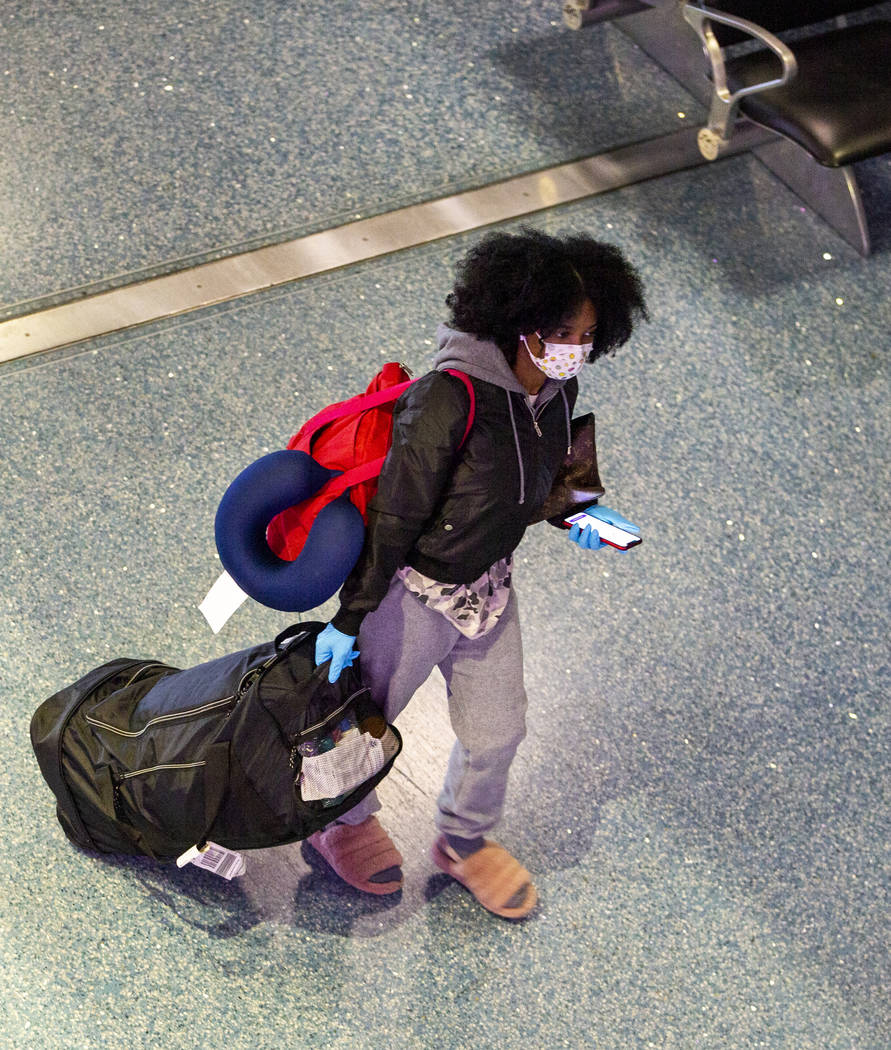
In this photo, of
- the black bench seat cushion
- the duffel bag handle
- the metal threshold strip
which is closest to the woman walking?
the duffel bag handle

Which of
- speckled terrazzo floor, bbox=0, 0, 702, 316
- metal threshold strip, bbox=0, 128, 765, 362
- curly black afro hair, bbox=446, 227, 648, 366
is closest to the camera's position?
curly black afro hair, bbox=446, 227, 648, 366

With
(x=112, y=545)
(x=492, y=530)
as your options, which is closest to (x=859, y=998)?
(x=492, y=530)

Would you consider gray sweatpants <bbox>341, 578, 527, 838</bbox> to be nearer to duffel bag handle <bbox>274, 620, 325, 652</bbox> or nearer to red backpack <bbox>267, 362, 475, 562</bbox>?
duffel bag handle <bbox>274, 620, 325, 652</bbox>

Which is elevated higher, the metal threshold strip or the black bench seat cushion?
the black bench seat cushion

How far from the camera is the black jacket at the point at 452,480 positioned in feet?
6.46

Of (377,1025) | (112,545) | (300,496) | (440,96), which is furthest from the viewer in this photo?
(440,96)

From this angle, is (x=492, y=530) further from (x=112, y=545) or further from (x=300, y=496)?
(x=112, y=545)

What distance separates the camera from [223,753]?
2268 millimetres

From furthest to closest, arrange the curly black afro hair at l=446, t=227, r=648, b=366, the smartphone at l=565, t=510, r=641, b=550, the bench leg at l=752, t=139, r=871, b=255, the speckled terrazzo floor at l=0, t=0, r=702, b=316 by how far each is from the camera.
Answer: the bench leg at l=752, t=139, r=871, b=255 → the speckled terrazzo floor at l=0, t=0, r=702, b=316 → the smartphone at l=565, t=510, r=641, b=550 → the curly black afro hair at l=446, t=227, r=648, b=366

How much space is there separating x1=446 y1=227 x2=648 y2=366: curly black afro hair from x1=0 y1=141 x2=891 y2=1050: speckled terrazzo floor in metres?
1.18

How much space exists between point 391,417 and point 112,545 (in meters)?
1.21

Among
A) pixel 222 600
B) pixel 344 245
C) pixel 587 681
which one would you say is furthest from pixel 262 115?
pixel 222 600

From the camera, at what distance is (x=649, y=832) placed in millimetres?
2775

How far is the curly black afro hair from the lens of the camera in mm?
1929
